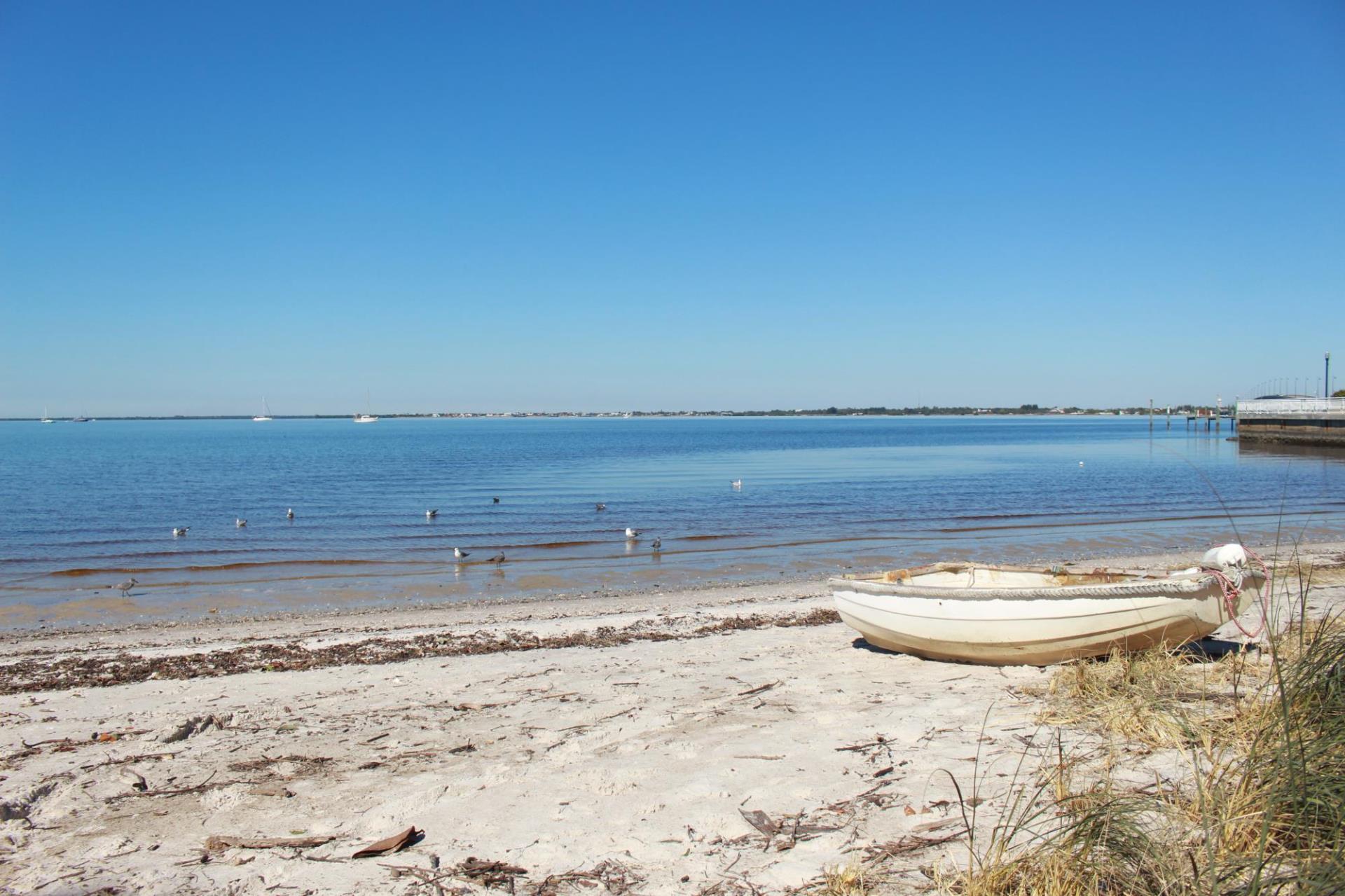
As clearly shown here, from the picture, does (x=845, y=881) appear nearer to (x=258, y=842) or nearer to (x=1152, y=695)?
(x=258, y=842)

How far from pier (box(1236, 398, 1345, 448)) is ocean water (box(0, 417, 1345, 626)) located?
1041cm

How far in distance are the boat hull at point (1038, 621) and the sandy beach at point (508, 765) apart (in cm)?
28

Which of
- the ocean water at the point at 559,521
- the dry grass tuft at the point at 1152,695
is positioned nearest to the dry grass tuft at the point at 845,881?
the dry grass tuft at the point at 1152,695

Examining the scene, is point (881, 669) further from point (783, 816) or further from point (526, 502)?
point (526, 502)

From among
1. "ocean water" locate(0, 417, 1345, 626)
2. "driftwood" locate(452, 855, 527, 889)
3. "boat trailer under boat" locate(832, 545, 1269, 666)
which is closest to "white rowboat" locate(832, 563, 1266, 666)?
"boat trailer under boat" locate(832, 545, 1269, 666)

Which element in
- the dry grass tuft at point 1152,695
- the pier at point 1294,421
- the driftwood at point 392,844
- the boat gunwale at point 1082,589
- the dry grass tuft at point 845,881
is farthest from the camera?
the pier at point 1294,421

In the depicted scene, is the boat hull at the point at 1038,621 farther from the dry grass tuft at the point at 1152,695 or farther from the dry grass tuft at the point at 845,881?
the dry grass tuft at the point at 845,881

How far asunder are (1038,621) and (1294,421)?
75.3 meters

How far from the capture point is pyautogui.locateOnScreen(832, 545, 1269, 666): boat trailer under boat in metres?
7.72

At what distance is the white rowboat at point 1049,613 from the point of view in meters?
7.72

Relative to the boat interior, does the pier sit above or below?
above

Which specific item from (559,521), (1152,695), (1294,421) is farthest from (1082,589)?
(1294,421)

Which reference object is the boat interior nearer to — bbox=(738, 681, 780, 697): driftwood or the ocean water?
bbox=(738, 681, 780, 697): driftwood

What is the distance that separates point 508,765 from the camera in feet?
20.5
